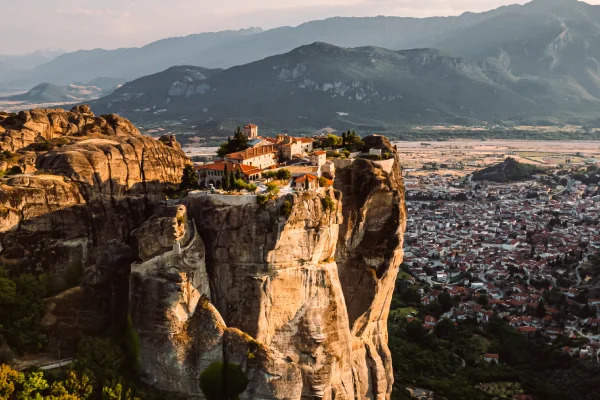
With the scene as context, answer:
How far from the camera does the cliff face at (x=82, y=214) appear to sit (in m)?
37.7

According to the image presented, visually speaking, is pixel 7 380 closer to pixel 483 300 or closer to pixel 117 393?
pixel 117 393

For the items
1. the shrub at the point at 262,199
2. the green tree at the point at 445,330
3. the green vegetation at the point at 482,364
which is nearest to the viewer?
the shrub at the point at 262,199

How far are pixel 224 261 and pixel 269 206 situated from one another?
3.95 m

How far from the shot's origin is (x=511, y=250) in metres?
112

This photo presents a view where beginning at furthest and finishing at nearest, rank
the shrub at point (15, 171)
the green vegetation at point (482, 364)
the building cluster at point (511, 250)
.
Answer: the building cluster at point (511, 250)
the green vegetation at point (482, 364)
the shrub at point (15, 171)

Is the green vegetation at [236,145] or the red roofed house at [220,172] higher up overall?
the green vegetation at [236,145]

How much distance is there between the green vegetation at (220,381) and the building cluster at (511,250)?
4395 centimetres

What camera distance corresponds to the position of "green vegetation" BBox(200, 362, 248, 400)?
3494 cm

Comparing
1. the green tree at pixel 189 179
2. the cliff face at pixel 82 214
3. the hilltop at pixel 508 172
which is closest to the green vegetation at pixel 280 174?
the green tree at pixel 189 179

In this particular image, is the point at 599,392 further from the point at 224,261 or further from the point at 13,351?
the point at 13,351

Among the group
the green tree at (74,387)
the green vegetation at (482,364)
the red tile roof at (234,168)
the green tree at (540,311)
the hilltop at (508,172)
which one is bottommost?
the green vegetation at (482,364)

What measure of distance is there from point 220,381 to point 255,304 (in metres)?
4.47

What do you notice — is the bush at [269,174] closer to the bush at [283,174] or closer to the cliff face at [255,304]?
the bush at [283,174]

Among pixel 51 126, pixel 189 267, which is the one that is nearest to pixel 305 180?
pixel 189 267
